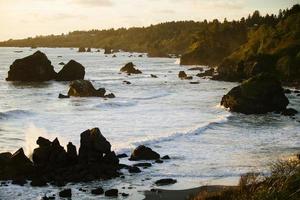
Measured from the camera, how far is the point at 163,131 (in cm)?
3831

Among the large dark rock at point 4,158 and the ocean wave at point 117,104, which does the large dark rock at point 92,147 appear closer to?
the large dark rock at point 4,158

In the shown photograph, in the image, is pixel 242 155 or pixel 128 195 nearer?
pixel 128 195

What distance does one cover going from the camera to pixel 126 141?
34.3m

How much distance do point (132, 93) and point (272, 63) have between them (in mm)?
29683

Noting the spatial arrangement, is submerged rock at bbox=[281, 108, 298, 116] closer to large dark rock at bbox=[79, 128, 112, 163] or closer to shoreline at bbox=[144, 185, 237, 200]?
large dark rock at bbox=[79, 128, 112, 163]

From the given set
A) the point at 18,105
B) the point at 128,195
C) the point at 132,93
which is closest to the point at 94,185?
the point at 128,195

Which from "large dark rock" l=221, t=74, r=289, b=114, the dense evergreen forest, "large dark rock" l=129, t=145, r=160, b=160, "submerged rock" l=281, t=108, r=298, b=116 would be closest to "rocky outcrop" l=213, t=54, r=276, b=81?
the dense evergreen forest

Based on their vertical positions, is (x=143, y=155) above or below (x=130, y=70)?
below

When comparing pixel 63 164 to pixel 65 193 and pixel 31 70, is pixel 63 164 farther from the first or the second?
pixel 31 70

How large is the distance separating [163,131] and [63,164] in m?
13.9

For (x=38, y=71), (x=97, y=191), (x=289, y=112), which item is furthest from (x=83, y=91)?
(x=97, y=191)

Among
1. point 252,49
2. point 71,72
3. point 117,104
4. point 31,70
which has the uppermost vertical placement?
point 252,49

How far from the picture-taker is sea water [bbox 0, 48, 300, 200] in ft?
81.1

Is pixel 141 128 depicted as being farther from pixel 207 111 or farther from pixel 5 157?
pixel 5 157
